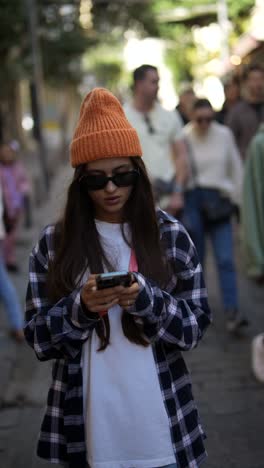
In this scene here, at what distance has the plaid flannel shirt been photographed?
193 cm

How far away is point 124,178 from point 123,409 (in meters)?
0.67

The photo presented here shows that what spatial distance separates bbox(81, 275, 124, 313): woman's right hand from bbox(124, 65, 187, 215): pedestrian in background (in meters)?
2.98

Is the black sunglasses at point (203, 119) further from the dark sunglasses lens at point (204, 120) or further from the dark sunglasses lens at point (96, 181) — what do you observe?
the dark sunglasses lens at point (96, 181)

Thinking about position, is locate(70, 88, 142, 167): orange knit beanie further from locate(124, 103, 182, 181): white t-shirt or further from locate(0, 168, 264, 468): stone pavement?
locate(124, 103, 182, 181): white t-shirt

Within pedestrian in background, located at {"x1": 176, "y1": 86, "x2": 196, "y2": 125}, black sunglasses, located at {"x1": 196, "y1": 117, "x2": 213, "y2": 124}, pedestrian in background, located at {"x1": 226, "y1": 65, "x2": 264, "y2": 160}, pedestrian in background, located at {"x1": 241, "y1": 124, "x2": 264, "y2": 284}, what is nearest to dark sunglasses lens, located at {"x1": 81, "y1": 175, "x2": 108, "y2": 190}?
pedestrian in background, located at {"x1": 241, "y1": 124, "x2": 264, "y2": 284}

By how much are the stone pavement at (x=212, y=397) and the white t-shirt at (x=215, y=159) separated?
113 cm

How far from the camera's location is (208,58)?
1220 inches

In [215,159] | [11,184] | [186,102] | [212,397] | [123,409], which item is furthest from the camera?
[186,102]

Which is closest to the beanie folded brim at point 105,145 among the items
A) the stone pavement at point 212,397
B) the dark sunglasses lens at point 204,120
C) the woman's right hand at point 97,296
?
the stone pavement at point 212,397

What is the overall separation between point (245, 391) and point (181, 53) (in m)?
30.3

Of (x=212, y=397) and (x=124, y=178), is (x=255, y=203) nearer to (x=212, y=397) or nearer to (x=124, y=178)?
(x=212, y=397)

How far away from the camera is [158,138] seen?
496cm

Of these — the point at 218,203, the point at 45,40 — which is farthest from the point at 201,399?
the point at 45,40

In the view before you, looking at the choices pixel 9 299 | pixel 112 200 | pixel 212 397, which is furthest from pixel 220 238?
pixel 112 200
